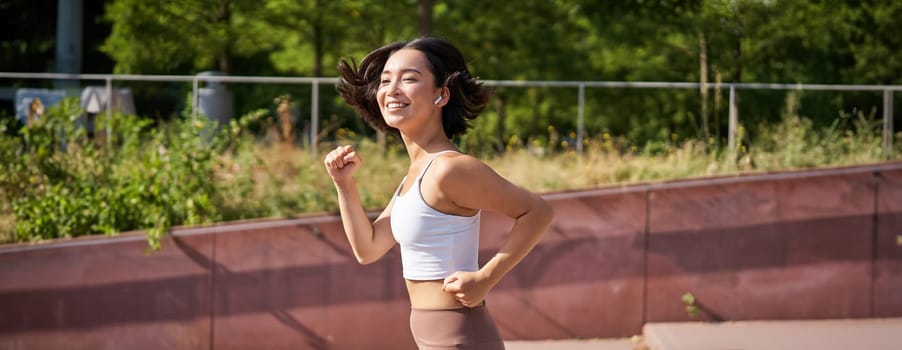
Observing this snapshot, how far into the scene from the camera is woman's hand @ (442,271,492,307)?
286 centimetres

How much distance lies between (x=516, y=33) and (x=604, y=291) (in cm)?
1241

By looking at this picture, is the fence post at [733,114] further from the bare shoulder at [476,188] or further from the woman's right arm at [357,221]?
the bare shoulder at [476,188]

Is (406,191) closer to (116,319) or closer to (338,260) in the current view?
(338,260)

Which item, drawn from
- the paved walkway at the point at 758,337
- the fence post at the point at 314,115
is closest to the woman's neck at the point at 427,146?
the paved walkway at the point at 758,337

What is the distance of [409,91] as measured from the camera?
3047mm

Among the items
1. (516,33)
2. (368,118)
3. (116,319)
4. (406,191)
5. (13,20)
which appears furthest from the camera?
(13,20)

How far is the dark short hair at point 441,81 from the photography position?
10.2ft

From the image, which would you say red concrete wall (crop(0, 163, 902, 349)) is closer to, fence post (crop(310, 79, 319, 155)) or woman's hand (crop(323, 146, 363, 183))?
fence post (crop(310, 79, 319, 155))

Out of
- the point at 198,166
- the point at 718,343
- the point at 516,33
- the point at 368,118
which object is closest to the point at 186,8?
the point at 516,33

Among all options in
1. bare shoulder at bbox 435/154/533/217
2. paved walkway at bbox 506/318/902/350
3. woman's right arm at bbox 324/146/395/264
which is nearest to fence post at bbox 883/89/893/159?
paved walkway at bbox 506/318/902/350

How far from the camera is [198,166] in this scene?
885 centimetres

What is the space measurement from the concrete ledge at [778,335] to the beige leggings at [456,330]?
474cm

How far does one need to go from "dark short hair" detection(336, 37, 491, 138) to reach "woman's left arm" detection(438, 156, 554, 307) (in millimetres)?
278

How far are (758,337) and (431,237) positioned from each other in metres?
5.54
